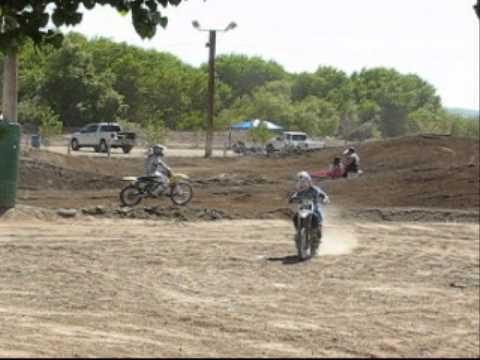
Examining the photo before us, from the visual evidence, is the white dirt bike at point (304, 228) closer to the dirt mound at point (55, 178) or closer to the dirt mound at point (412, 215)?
the dirt mound at point (412, 215)

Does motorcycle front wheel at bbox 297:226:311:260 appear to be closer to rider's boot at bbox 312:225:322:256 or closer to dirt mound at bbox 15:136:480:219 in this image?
rider's boot at bbox 312:225:322:256

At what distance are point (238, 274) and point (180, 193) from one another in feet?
30.2

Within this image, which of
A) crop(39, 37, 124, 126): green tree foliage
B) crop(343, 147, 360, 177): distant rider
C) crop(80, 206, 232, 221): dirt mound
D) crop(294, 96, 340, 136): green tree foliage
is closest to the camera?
crop(80, 206, 232, 221): dirt mound

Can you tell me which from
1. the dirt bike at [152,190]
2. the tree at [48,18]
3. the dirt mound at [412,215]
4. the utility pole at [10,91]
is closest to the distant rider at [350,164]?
the dirt mound at [412,215]

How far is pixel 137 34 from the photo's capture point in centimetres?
519

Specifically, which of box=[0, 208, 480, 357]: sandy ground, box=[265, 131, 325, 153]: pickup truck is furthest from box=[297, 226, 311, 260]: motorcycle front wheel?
box=[265, 131, 325, 153]: pickup truck

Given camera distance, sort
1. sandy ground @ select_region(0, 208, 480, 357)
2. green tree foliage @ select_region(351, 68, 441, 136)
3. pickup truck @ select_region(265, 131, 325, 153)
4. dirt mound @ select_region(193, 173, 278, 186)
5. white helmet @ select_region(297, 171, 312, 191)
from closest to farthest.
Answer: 1. sandy ground @ select_region(0, 208, 480, 357)
2. white helmet @ select_region(297, 171, 312, 191)
3. dirt mound @ select_region(193, 173, 278, 186)
4. pickup truck @ select_region(265, 131, 325, 153)
5. green tree foliage @ select_region(351, 68, 441, 136)

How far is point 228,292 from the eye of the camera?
13586mm

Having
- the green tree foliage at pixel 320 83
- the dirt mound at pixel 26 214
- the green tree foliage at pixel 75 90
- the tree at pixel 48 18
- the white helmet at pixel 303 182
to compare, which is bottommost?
the dirt mound at pixel 26 214

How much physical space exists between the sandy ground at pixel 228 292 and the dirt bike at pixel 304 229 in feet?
1.09

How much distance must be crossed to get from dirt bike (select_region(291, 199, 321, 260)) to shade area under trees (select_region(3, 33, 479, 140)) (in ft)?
146

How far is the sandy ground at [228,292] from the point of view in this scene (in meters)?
10.2

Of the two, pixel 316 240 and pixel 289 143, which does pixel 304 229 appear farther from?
pixel 289 143

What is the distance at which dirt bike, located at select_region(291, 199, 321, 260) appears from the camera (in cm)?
1677
